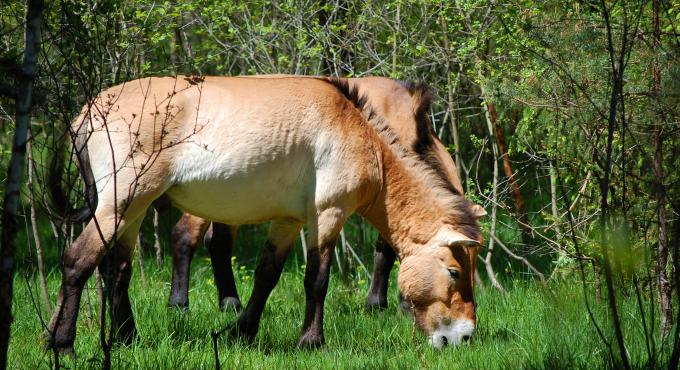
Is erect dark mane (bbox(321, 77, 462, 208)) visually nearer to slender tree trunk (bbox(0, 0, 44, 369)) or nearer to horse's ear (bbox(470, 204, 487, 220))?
horse's ear (bbox(470, 204, 487, 220))

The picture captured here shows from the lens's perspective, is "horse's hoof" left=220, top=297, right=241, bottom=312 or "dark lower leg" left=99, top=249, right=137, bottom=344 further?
"horse's hoof" left=220, top=297, right=241, bottom=312

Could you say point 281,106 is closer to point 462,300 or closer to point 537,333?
point 462,300

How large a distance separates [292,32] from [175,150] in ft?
10.1

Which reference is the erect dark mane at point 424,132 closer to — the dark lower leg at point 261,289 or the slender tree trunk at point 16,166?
the dark lower leg at point 261,289

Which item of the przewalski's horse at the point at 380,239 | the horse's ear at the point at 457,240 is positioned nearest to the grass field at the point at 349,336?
the przewalski's horse at the point at 380,239

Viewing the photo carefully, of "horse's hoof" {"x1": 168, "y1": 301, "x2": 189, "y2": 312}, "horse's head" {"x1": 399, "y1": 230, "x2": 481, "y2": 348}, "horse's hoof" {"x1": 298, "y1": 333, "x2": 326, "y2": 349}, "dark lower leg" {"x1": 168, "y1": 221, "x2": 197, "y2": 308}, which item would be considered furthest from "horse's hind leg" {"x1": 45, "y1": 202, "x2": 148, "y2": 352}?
"horse's head" {"x1": 399, "y1": 230, "x2": 481, "y2": 348}

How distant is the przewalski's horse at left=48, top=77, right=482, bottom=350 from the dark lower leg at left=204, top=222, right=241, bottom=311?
1143 mm

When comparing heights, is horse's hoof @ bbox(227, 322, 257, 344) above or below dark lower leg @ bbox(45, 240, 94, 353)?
below

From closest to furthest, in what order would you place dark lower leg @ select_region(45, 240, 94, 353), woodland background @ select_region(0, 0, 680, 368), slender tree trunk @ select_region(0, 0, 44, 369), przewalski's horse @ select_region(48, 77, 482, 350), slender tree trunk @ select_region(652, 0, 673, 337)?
slender tree trunk @ select_region(0, 0, 44, 369)
woodland background @ select_region(0, 0, 680, 368)
slender tree trunk @ select_region(652, 0, 673, 337)
dark lower leg @ select_region(45, 240, 94, 353)
przewalski's horse @ select_region(48, 77, 482, 350)

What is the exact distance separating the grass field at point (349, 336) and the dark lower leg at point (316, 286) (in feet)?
0.60

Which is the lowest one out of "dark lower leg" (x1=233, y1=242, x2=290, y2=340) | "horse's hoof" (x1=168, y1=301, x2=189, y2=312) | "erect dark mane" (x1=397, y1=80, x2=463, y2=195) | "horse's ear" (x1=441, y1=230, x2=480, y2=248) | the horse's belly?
"horse's hoof" (x1=168, y1=301, x2=189, y2=312)

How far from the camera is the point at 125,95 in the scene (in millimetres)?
6137

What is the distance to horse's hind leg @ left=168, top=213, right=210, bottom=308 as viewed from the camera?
774cm

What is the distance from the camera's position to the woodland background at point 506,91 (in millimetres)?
4191
